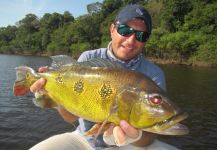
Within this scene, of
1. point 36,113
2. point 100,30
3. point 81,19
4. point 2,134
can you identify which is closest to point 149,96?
point 2,134

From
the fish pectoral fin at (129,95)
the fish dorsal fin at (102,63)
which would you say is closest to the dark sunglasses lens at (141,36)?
the fish dorsal fin at (102,63)

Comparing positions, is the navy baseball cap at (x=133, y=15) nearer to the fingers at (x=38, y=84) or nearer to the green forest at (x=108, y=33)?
the fingers at (x=38, y=84)

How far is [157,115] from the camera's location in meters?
3.49

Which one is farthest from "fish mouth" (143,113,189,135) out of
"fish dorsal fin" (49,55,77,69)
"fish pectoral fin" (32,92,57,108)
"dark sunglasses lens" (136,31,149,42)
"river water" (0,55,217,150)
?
"river water" (0,55,217,150)

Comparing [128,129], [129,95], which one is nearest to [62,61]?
[129,95]

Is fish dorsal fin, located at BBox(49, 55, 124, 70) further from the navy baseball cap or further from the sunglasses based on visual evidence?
the navy baseball cap

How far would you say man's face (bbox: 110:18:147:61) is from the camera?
189 inches

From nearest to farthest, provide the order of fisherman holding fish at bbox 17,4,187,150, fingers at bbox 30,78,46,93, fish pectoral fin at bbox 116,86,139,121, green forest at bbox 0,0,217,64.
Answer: fish pectoral fin at bbox 116,86,139,121 → fingers at bbox 30,78,46,93 → fisherman holding fish at bbox 17,4,187,150 → green forest at bbox 0,0,217,64

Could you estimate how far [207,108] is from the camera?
20.6 metres

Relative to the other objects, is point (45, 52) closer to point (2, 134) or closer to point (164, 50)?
point (164, 50)

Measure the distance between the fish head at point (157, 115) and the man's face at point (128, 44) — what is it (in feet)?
4.49

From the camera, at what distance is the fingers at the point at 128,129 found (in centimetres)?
361

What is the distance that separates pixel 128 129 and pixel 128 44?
1569 mm

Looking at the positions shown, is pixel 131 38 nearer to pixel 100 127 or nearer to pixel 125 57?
pixel 125 57
